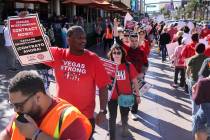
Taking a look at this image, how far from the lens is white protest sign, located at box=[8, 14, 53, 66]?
4336mm

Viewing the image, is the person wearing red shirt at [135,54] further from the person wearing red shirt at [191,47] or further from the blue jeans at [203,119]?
the blue jeans at [203,119]

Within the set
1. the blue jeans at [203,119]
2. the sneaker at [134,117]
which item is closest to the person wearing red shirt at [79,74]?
the blue jeans at [203,119]

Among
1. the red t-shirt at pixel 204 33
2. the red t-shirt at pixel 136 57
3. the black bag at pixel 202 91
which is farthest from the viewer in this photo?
the red t-shirt at pixel 204 33

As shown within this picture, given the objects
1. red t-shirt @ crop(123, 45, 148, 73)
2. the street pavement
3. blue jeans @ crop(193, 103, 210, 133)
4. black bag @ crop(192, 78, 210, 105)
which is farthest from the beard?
red t-shirt @ crop(123, 45, 148, 73)

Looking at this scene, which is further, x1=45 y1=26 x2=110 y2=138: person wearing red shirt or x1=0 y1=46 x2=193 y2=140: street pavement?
x1=0 y1=46 x2=193 y2=140: street pavement

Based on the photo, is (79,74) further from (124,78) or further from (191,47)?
(191,47)

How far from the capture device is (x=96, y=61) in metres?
4.37

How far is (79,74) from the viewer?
14.3 feet

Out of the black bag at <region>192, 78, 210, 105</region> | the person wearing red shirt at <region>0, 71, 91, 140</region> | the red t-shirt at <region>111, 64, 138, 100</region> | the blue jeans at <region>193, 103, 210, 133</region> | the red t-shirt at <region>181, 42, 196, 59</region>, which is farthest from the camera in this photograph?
the red t-shirt at <region>181, 42, 196, 59</region>

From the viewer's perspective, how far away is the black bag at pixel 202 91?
196 inches

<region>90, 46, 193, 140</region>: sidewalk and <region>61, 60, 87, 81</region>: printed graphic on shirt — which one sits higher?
<region>61, 60, 87, 81</region>: printed graphic on shirt

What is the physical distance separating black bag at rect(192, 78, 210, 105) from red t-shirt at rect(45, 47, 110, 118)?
3.92ft

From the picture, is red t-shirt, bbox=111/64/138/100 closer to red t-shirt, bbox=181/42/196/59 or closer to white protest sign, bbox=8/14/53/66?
white protest sign, bbox=8/14/53/66

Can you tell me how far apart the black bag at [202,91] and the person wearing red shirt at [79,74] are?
3.89 ft
